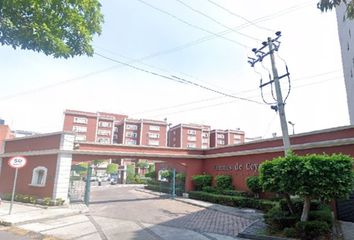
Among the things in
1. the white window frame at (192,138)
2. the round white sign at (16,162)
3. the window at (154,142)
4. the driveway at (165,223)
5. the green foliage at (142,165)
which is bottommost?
the driveway at (165,223)

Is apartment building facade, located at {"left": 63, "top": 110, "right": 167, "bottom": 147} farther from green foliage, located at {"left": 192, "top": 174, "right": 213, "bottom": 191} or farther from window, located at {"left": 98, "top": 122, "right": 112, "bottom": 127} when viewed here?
green foliage, located at {"left": 192, "top": 174, "right": 213, "bottom": 191}

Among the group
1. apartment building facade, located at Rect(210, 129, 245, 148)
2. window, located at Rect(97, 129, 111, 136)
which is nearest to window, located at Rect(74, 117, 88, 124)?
window, located at Rect(97, 129, 111, 136)

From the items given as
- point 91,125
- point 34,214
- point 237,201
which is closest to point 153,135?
point 91,125

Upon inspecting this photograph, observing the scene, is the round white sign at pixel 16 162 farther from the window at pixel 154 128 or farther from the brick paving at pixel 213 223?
the window at pixel 154 128

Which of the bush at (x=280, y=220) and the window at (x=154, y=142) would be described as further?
the window at (x=154, y=142)

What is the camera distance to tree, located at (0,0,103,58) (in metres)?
6.40

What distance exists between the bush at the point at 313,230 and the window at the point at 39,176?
16347mm

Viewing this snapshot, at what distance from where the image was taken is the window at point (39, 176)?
1948cm

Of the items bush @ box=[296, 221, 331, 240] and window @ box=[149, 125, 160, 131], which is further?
window @ box=[149, 125, 160, 131]

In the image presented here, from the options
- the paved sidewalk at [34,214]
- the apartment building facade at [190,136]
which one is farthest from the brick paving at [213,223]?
the apartment building facade at [190,136]

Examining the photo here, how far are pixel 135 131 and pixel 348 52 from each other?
215ft

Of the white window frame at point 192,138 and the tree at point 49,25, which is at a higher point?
the white window frame at point 192,138

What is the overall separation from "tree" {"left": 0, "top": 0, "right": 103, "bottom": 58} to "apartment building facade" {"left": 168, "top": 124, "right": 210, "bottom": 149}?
74.5 metres

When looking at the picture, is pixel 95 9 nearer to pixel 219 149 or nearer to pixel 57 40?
pixel 57 40
